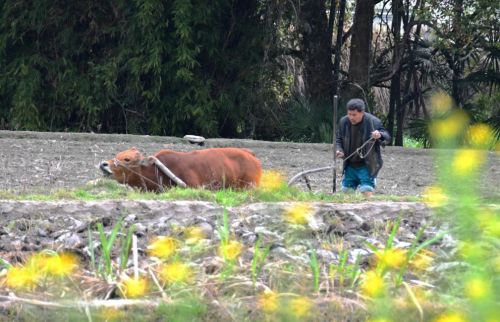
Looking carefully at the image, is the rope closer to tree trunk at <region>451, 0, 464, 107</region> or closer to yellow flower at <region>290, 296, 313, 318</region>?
yellow flower at <region>290, 296, 313, 318</region>

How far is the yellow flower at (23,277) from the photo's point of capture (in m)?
4.29

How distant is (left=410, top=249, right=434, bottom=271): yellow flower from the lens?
4.60 metres

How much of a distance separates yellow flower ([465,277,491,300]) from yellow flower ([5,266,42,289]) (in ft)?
6.67

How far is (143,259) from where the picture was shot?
5.13m

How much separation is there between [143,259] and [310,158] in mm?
7878

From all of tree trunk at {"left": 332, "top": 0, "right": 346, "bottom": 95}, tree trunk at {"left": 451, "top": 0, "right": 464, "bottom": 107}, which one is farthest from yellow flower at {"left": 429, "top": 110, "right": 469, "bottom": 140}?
tree trunk at {"left": 332, "top": 0, "right": 346, "bottom": 95}

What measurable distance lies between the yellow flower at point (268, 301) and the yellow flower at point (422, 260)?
0.73 metres

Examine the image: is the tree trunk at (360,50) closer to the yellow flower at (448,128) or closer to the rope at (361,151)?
the rope at (361,151)

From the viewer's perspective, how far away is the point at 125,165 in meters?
8.17

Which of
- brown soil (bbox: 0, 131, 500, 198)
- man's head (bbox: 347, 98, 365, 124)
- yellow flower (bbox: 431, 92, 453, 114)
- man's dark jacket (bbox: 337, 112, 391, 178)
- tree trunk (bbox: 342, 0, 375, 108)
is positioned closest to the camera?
yellow flower (bbox: 431, 92, 453, 114)

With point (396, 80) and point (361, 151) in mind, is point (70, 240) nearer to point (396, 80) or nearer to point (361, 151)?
point (361, 151)

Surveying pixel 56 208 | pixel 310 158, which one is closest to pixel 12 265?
pixel 56 208

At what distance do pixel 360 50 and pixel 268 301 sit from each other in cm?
1514

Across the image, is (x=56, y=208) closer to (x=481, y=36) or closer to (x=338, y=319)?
(x=338, y=319)
